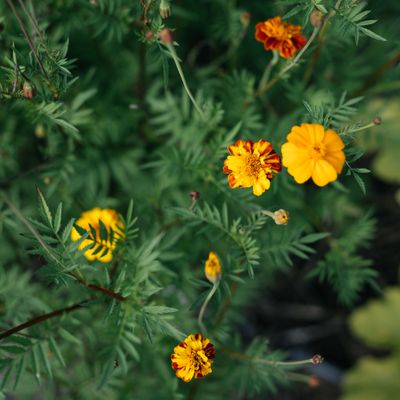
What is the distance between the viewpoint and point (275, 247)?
116 cm

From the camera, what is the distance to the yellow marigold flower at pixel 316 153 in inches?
34.7

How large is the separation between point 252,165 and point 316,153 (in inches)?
5.0

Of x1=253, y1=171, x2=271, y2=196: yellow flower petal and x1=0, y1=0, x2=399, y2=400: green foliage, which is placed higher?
x1=253, y1=171, x2=271, y2=196: yellow flower petal

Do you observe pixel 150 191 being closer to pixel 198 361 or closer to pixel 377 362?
pixel 198 361

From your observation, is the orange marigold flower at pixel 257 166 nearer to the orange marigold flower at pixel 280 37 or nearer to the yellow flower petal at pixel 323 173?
the yellow flower petal at pixel 323 173

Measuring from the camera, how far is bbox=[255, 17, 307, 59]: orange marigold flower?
3.53ft

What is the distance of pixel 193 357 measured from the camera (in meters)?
0.91

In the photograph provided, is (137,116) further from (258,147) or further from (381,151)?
(381,151)

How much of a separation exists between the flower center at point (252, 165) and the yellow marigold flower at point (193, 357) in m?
0.33

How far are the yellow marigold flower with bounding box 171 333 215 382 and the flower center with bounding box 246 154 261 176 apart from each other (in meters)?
0.33

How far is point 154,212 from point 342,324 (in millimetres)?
1224

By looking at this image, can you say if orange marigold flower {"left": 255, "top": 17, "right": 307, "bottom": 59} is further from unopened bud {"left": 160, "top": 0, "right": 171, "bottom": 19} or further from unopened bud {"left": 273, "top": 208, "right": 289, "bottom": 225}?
unopened bud {"left": 273, "top": 208, "right": 289, "bottom": 225}

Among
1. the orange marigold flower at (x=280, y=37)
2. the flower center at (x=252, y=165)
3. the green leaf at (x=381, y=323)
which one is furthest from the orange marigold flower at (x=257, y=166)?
the green leaf at (x=381, y=323)

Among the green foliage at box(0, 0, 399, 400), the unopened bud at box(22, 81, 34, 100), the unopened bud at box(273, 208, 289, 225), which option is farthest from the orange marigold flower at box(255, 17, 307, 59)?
the unopened bud at box(22, 81, 34, 100)
